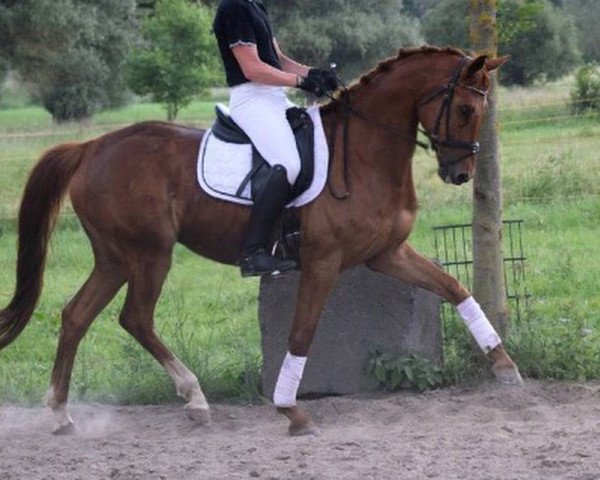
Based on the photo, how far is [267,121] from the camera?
8180mm

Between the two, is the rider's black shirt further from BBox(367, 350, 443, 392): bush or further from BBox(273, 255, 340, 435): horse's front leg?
BBox(367, 350, 443, 392): bush

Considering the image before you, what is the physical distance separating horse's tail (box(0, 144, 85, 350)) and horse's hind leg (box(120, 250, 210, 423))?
0.71 m

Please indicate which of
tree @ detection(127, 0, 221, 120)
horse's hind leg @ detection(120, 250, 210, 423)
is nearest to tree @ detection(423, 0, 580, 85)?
tree @ detection(127, 0, 221, 120)

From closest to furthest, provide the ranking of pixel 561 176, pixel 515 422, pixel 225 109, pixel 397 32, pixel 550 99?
pixel 515 422 < pixel 225 109 < pixel 561 176 < pixel 550 99 < pixel 397 32

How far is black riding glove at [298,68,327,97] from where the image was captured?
318 inches

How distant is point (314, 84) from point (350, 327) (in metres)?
1.73

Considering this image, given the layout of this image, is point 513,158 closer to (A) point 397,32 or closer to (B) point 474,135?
(B) point 474,135

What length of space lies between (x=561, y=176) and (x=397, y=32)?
27094 millimetres

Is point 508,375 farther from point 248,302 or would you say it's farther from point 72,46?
point 72,46

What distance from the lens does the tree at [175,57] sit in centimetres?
3869

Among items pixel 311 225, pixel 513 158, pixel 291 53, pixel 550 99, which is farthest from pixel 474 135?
pixel 291 53

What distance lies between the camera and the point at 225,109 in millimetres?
8531

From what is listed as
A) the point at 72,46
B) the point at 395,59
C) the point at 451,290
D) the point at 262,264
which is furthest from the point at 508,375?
the point at 72,46

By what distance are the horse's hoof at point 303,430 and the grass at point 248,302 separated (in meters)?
1.16
